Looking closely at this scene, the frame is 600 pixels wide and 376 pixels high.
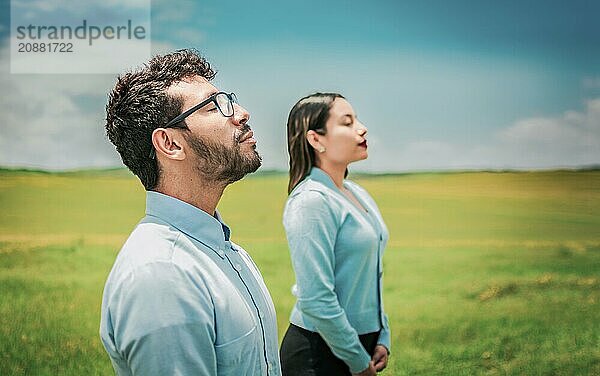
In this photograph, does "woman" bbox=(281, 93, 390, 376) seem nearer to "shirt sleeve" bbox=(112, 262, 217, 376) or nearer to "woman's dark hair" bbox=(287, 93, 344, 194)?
"woman's dark hair" bbox=(287, 93, 344, 194)

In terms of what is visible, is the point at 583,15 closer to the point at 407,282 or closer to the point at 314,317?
the point at 407,282

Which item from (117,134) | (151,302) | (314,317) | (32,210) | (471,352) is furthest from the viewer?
(32,210)

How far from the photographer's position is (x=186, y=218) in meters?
1.28

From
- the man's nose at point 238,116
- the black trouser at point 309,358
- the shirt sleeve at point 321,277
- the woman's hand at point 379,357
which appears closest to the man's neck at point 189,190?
the man's nose at point 238,116

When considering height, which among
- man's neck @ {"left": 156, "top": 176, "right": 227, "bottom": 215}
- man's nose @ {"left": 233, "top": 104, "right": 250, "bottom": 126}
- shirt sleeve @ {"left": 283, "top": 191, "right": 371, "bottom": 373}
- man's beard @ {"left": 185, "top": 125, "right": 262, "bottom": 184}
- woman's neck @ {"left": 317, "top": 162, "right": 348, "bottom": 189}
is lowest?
shirt sleeve @ {"left": 283, "top": 191, "right": 371, "bottom": 373}

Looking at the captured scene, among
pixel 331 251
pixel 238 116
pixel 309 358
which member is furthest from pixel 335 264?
pixel 238 116

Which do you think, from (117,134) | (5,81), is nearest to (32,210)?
(5,81)

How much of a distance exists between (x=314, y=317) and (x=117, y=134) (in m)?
1.10

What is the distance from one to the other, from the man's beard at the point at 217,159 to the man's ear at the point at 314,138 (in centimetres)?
108

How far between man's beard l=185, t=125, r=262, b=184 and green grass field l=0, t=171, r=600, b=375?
5.81ft

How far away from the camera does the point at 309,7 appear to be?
3129 millimetres

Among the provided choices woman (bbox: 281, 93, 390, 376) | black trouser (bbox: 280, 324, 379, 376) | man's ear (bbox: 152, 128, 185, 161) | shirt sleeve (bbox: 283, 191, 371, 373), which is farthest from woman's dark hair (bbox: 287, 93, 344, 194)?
man's ear (bbox: 152, 128, 185, 161)

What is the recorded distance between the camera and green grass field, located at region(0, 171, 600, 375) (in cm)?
304

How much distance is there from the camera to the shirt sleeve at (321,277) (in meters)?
2.25
